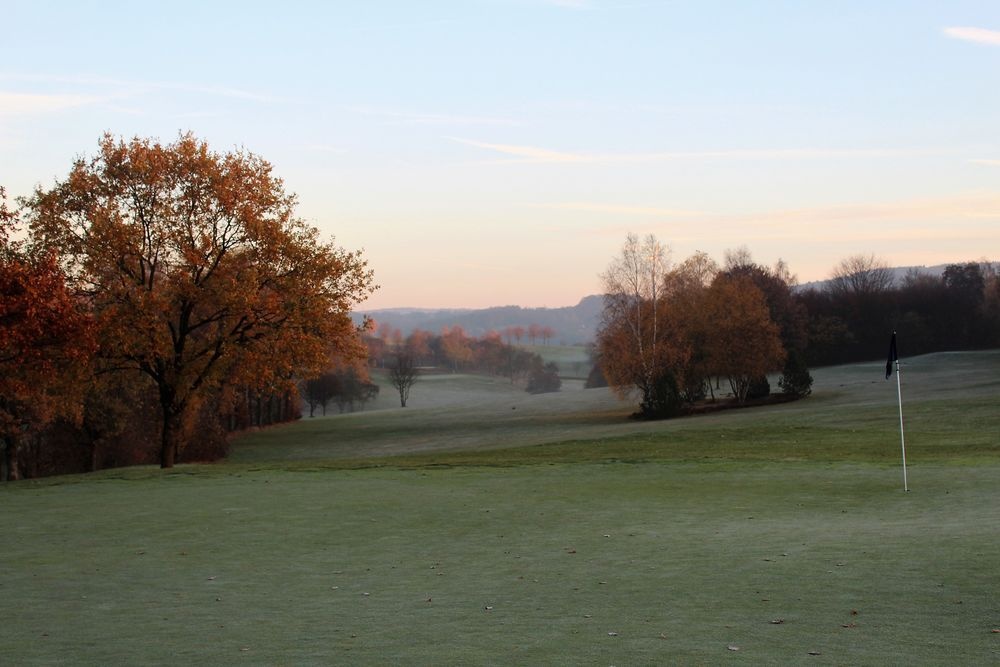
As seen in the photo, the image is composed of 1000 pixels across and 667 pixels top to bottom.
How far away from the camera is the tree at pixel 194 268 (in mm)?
36938

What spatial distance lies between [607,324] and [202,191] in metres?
42.1

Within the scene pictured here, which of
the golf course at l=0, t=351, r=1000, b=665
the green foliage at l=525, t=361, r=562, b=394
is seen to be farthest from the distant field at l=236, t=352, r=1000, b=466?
the green foliage at l=525, t=361, r=562, b=394

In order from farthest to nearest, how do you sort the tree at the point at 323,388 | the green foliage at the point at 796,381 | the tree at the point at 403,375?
the tree at the point at 403,375
the tree at the point at 323,388
the green foliage at the point at 796,381

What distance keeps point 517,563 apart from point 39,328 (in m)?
24.8

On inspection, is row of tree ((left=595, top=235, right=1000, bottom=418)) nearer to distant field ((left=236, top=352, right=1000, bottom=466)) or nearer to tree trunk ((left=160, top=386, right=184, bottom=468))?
distant field ((left=236, top=352, right=1000, bottom=466))

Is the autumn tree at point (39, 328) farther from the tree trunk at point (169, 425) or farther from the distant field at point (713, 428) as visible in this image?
the distant field at point (713, 428)

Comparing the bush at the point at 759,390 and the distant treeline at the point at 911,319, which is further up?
the distant treeline at the point at 911,319

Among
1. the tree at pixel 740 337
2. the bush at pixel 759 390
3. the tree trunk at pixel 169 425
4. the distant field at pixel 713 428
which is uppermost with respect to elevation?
the tree at pixel 740 337

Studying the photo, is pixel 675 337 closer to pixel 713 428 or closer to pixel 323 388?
pixel 713 428

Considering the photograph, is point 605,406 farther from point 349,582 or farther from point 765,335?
point 349,582

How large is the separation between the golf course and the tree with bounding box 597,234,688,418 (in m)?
37.2

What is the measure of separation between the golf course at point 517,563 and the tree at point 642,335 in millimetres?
37174

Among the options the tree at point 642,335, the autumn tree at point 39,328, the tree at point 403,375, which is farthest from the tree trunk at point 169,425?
the tree at point 403,375

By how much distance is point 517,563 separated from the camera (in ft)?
44.9
